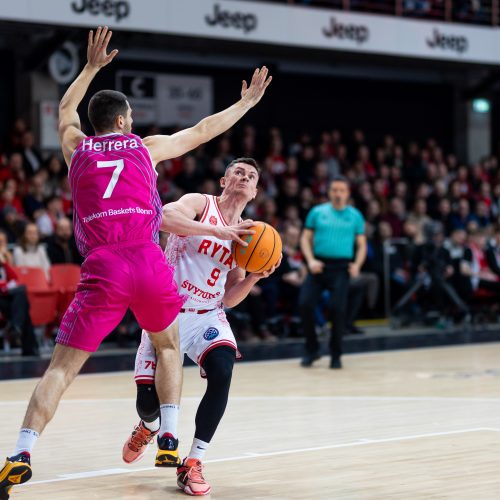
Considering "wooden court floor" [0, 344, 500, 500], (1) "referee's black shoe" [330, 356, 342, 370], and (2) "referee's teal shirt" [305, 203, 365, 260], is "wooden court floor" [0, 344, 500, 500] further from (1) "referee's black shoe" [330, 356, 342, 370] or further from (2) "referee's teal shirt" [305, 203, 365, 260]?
(2) "referee's teal shirt" [305, 203, 365, 260]

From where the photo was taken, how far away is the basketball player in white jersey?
6.47 meters

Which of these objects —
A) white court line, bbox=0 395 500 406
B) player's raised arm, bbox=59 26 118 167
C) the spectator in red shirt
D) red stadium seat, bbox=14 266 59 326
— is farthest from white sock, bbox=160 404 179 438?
red stadium seat, bbox=14 266 59 326

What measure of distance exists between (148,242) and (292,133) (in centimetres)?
1853

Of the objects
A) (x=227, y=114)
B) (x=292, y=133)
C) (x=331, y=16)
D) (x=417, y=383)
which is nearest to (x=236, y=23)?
(x=331, y=16)

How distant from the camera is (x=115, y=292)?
5.87 metres

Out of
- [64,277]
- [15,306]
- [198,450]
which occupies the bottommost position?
[198,450]

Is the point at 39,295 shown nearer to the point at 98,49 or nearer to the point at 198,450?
the point at 98,49

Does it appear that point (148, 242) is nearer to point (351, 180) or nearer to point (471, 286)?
point (471, 286)

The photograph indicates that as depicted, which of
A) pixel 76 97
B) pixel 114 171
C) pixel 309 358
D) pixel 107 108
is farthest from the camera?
pixel 309 358

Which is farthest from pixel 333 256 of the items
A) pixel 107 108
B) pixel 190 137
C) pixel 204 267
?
pixel 107 108

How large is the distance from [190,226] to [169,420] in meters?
1.07

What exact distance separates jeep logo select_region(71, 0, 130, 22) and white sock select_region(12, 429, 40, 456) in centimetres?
1228

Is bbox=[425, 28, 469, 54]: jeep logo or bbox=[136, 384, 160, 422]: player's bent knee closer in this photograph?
bbox=[136, 384, 160, 422]: player's bent knee

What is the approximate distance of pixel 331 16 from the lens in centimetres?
2047
